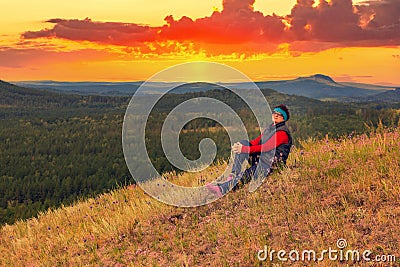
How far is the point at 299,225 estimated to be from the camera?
639cm

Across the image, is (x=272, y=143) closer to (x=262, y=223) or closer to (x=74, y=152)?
(x=262, y=223)

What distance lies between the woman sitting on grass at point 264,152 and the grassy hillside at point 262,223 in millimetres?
256

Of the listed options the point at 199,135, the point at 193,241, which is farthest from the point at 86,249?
the point at 199,135

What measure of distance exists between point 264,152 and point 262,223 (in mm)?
2168

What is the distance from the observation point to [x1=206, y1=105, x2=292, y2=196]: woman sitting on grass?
8375mm

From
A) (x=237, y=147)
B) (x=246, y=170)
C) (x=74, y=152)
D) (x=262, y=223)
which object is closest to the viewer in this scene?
(x=262, y=223)

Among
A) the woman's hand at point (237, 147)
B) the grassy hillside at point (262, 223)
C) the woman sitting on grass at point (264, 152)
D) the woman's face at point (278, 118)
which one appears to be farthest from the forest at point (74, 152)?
the woman's hand at point (237, 147)

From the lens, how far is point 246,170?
8.76 meters

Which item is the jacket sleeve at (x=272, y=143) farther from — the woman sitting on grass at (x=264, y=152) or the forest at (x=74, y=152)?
the forest at (x=74, y=152)

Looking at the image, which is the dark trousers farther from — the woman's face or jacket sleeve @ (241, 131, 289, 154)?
the woman's face

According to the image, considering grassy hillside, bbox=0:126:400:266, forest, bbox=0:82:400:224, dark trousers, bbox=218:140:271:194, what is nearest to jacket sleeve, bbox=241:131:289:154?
dark trousers, bbox=218:140:271:194

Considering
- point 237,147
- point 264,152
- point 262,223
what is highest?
point 237,147

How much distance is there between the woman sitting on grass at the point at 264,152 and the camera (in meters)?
8.38

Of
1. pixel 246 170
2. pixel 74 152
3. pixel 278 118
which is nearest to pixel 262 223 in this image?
pixel 246 170
